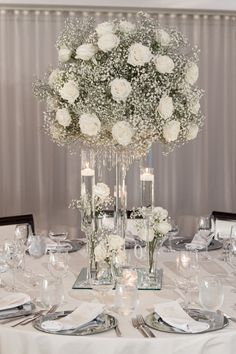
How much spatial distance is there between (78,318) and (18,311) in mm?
290

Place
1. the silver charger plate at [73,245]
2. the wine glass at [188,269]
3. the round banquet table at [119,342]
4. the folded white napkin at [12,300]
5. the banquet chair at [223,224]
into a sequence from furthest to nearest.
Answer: the banquet chair at [223,224]
the silver charger plate at [73,245]
the wine glass at [188,269]
the folded white napkin at [12,300]
the round banquet table at [119,342]

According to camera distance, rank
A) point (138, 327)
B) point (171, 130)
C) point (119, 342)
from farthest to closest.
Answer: point (171, 130), point (138, 327), point (119, 342)

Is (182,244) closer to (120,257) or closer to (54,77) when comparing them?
(120,257)

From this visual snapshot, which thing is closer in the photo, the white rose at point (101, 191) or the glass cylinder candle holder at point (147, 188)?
the white rose at point (101, 191)

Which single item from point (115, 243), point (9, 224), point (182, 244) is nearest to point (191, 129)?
point (115, 243)

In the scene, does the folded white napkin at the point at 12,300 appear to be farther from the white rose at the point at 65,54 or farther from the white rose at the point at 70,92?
the white rose at the point at 65,54

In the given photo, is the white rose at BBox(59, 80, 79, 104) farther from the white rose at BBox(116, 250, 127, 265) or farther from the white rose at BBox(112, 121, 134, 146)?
the white rose at BBox(116, 250, 127, 265)

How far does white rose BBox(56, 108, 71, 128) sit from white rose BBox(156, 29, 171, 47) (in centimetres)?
59

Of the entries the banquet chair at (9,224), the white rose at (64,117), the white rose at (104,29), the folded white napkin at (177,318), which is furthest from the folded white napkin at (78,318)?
the banquet chair at (9,224)

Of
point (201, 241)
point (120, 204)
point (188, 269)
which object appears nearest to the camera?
point (188, 269)

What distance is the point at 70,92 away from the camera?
8.64ft

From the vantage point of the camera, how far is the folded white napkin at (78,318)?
209cm

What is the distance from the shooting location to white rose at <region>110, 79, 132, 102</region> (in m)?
Answer: 2.57

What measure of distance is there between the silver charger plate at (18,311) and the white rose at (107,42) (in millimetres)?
1251
